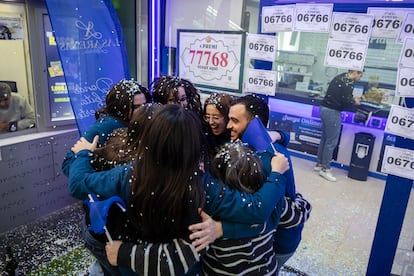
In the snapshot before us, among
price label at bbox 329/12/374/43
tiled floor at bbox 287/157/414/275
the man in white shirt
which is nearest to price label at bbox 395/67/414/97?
price label at bbox 329/12/374/43

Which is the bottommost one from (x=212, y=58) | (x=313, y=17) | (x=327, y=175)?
(x=327, y=175)

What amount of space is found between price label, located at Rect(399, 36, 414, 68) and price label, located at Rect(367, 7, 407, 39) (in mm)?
95

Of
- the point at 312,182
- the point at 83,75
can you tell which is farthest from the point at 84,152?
the point at 312,182

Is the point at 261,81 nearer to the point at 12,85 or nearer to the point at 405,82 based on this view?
the point at 405,82

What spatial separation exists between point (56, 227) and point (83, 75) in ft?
4.66

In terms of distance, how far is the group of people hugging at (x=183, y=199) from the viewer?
103cm

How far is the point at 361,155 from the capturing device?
14.7 ft

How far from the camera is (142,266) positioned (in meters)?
1.06

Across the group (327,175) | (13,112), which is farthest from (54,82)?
(327,175)

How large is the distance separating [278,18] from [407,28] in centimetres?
79

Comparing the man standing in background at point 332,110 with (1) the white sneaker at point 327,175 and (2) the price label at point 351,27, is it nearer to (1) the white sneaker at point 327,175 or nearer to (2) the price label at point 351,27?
(1) the white sneaker at point 327,175

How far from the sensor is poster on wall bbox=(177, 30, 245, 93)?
9.24 feet

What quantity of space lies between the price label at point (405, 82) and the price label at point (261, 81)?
803mm

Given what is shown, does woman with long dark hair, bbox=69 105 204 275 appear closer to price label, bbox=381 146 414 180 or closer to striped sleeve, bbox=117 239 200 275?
striped sleeve, bbox=117 239 200 275
